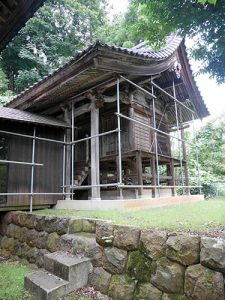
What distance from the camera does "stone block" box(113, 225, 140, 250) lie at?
3455mm

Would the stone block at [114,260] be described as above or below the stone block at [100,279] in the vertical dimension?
above

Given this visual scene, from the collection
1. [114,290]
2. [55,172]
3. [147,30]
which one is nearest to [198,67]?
[147,30]

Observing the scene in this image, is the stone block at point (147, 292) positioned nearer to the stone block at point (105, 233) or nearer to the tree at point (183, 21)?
the stone block at point (105, 233)

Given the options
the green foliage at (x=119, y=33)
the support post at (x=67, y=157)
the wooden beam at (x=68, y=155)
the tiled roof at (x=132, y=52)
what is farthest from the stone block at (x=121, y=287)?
the green foliage at (x=119, y=33)

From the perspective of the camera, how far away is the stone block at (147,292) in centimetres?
305

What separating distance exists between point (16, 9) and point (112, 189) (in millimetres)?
7369

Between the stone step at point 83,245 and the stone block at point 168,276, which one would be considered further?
the stone step at point 83,245

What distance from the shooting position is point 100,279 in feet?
12.2

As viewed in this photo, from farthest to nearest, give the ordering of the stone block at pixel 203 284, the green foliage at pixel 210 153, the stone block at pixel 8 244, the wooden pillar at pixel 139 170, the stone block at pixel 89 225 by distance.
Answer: the green foliage at pixel 210 153, the wooden pillar at pixel 139 170, the stone block at pixel 8 244, the stone block at pixel 89 225, the stone block at pixel 203 284

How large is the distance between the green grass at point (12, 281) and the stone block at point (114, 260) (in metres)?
1.28

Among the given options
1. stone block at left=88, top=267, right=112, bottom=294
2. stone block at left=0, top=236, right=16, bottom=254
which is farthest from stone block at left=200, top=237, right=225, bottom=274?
stone block at left=0, top=236, right=16, bottom=254

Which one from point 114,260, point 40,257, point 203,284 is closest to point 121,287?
point 114,260

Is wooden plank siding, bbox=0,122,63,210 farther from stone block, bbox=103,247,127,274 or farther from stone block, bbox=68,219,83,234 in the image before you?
stone block, bbox=103,247,127,274

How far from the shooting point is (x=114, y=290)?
3.47 m
